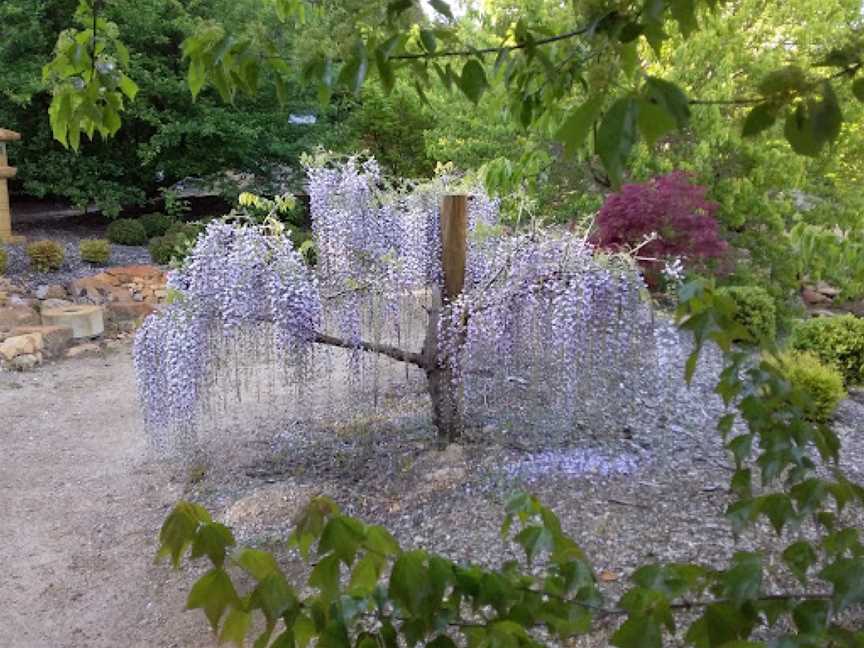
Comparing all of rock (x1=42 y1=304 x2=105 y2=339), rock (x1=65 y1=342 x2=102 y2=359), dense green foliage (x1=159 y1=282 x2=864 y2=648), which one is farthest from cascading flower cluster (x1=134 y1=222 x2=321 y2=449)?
rock (x1=42 y1=304 x2=105 y2=339)

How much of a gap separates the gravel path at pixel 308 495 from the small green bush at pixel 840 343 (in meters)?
0.67

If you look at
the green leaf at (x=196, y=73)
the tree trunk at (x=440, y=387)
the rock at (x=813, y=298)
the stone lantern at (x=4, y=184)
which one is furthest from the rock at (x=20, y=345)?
the rock at (x=813, y=298)

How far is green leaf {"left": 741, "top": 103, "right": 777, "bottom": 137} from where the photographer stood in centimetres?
89

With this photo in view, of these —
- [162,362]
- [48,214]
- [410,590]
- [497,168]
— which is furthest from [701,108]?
[48,214]

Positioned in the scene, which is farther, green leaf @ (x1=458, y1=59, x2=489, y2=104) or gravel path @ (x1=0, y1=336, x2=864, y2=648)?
gravel path @ (x1=0, y1=336, x2=864, y2=648)

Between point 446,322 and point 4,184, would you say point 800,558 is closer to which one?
point 446,322

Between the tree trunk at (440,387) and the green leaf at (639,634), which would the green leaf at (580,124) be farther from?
the tree trunk at (440,387)

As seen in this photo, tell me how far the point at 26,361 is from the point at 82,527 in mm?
3289

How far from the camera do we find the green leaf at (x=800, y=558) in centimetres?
102

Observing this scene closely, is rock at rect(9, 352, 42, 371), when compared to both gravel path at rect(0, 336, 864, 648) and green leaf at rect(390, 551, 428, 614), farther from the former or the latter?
green leaf at rect(390, 551, 428, 614)

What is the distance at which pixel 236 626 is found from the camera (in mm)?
855

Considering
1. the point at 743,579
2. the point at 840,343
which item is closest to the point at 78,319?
the point at 840,343

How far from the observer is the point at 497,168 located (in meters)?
2.95

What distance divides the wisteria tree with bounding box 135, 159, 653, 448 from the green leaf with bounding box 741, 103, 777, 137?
2.60 metres
